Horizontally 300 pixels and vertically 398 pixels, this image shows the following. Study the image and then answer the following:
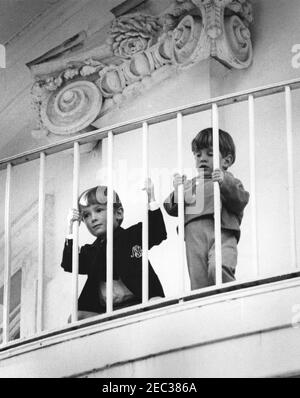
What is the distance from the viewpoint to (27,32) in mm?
7117

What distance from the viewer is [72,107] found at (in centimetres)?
690

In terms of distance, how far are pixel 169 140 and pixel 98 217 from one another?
0.74 meters

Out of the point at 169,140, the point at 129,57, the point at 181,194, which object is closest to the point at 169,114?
the point at 181,194

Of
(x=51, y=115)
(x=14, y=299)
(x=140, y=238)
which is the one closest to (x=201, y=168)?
(x=140, y=238)

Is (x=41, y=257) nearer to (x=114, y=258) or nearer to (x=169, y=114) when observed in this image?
(x=114, y=258)

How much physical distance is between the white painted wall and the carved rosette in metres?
0.09

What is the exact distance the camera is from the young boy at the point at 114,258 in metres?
5.86

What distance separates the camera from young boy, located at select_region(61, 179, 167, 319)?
5.86 meters

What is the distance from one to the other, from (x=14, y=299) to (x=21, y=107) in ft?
2.96

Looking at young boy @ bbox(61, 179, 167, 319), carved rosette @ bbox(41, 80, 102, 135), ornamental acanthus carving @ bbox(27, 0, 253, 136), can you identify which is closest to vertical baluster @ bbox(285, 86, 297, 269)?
young boy @ bbox(61, 179, 167, 319)

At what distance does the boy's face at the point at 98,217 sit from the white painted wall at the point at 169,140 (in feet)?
0.69

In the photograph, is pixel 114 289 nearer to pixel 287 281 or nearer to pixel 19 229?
pixel 287 281

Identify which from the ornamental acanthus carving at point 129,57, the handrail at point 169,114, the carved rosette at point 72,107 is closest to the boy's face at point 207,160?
the handrail at point 169,114

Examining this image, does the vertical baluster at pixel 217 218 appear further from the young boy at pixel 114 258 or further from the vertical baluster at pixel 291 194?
the young boy at pixel 114 258
